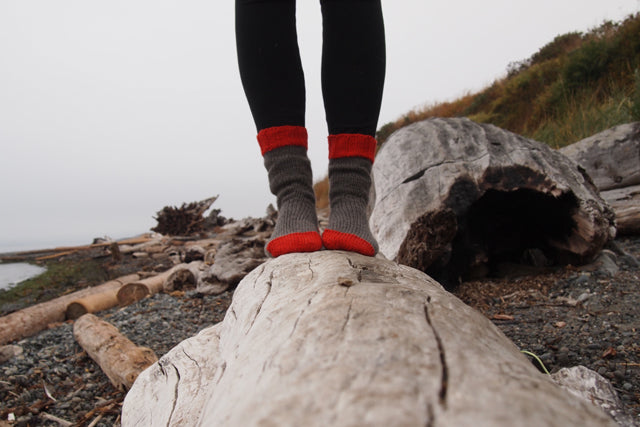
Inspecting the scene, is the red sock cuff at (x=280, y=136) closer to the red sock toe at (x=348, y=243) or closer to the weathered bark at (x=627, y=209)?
the red sock toe at (x=348, y=243)

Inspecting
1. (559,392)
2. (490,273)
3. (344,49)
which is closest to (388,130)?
(490,273)

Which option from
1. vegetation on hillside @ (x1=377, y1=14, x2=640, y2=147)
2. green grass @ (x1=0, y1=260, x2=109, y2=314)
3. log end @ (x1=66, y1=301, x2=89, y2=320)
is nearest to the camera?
log end @ (x1=66, y1=301, x2=89, y2=320)

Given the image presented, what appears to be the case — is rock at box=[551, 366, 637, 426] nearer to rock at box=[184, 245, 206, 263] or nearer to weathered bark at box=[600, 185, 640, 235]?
weathered bark at box=[600, 185, 640, 235]

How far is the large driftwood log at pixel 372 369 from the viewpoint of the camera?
0.46 meters

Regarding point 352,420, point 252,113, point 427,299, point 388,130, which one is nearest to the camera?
point 352,420

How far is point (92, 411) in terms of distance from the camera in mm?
1624

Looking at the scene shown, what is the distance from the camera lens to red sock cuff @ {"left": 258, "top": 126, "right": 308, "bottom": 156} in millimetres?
1550

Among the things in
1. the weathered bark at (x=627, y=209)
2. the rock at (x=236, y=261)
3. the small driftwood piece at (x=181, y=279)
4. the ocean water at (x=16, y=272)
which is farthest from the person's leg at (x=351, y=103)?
the ocean water at (x=16, y=272)

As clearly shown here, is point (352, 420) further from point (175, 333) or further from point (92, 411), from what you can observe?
point (175, 333)

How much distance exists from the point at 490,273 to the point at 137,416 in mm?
2580

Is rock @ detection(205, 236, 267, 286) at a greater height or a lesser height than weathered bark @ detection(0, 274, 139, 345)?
greater

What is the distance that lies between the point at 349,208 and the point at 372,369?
1.14 meters

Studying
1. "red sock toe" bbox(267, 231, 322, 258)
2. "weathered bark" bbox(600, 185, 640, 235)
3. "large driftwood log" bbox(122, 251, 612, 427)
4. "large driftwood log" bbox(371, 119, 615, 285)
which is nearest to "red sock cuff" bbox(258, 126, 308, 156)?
"red sock toe" bbox(267, 231, 322, 258)

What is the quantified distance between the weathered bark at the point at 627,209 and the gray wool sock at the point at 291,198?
327 cm
